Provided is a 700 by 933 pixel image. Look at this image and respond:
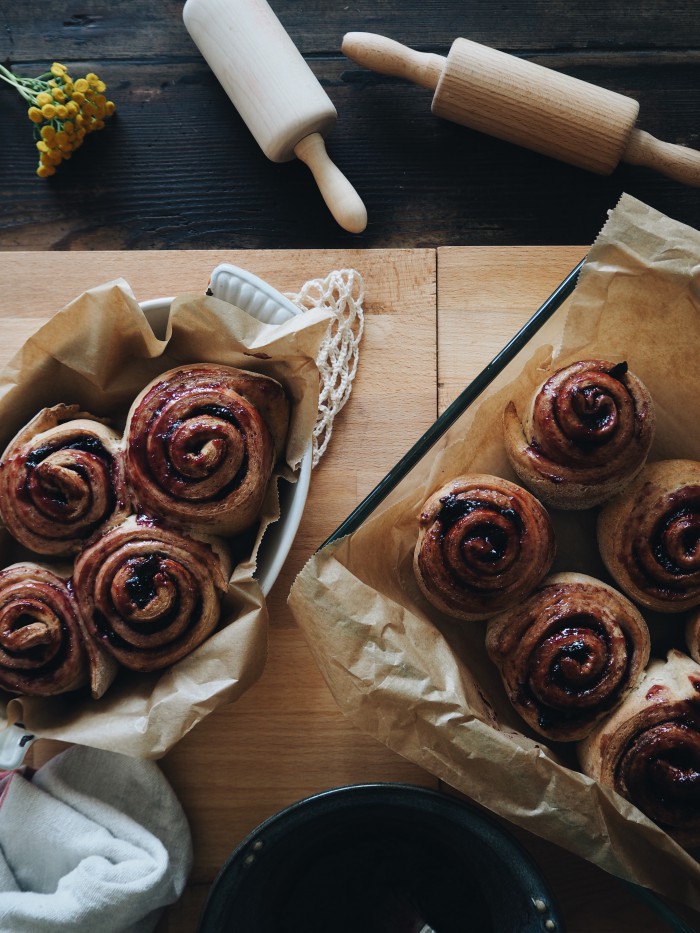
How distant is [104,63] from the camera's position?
4.74ft

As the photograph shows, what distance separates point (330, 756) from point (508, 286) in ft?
2.42

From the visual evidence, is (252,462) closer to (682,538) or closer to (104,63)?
(682,538)

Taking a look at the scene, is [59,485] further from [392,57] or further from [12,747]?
[392,57]

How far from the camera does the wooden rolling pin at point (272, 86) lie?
1.29 metres

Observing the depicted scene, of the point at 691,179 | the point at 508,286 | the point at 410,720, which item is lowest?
the point at 410,720

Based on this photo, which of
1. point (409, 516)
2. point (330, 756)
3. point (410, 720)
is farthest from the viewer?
point (330, 756)

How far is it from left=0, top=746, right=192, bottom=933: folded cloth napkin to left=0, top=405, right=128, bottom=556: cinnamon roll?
34 centimetres

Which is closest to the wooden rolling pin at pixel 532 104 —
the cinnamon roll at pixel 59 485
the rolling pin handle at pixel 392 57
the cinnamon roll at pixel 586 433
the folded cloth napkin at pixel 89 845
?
the rolling pin handle at pixel 392 57

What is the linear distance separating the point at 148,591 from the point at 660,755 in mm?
640

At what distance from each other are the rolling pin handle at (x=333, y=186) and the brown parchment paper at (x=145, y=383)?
0.32 meters

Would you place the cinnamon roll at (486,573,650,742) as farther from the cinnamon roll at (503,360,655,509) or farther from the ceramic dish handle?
the ceramic dish handle

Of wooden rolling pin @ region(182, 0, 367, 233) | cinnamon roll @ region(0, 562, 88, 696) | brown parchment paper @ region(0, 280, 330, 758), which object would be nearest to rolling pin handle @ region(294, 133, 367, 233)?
wooden rolling pin @ region(182, 0, 367, 233)

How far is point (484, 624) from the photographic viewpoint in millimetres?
1144

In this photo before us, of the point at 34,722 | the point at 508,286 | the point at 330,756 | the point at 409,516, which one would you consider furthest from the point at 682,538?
the point at 34,722
